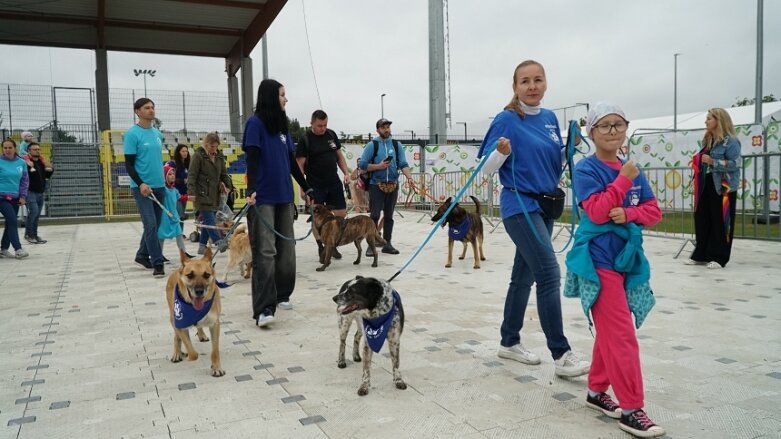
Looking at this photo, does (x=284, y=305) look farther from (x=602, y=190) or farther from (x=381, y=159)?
(x=381, y=159)

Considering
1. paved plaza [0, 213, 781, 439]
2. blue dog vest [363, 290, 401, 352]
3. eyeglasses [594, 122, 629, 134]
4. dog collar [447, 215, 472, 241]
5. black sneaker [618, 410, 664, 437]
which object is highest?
eyeglasses [594, 122, 629, 134]

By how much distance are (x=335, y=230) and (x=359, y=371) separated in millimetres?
3925

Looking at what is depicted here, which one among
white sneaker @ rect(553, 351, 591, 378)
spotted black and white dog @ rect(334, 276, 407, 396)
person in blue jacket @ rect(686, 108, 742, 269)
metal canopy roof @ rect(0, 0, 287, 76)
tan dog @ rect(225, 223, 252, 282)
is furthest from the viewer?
metal canopy roof @ rect(0, 0, 287, 76)

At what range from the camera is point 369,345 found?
3.23m

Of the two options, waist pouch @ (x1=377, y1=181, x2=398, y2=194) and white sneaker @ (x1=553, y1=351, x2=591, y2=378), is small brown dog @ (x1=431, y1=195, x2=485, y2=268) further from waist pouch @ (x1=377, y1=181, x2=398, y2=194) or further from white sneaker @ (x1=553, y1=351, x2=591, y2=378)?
white sneaker @ (x1=553, y1=351, x2=591, y2=378)

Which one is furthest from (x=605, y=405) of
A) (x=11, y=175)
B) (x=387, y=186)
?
(x=11, y=175)

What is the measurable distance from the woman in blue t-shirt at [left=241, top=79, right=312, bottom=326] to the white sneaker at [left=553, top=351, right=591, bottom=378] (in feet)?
7.68

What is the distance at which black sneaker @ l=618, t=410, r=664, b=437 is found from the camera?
2.56 metres

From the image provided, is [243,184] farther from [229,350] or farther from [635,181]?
[635,181]

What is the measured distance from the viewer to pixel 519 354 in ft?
12.1

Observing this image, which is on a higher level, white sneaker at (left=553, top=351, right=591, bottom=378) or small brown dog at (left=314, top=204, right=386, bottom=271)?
small brown dog at (left=314, top=204, right=386, bottom=271)

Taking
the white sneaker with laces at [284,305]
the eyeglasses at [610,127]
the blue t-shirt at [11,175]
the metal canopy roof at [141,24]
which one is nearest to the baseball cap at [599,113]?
the eyeglasses at [610,127]

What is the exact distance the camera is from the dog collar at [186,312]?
3.62 metres

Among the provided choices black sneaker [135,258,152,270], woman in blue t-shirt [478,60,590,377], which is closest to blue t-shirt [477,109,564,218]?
woman in blue t-shirt [478,60,590,377]
